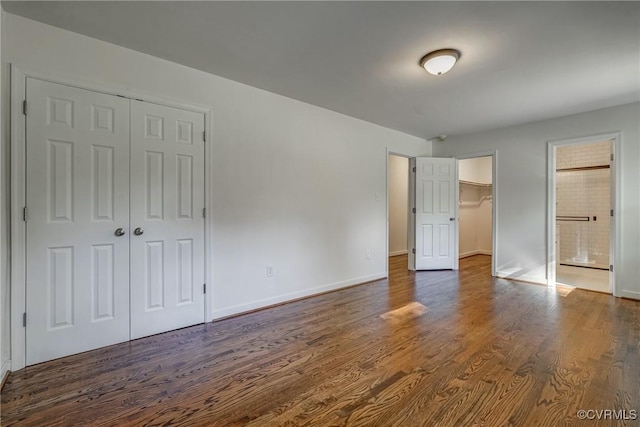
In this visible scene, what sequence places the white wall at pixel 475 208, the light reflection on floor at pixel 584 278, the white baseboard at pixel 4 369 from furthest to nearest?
the white wall at pixel 475 208
the light reflection on floor at pixel 584 278
the white baseboard at pixel 4 369

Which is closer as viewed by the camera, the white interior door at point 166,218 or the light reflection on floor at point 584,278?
the white interior door at point 166,218

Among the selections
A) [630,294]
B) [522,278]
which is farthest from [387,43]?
[630,294]

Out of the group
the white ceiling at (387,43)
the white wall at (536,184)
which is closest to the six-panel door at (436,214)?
the white wall at (536,184)

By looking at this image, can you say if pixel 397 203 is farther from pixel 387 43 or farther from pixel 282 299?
pixel 387 43

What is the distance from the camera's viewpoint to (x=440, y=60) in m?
2.43

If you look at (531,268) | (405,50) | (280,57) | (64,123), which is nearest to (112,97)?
(64,123)

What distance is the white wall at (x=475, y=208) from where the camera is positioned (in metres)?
6.75

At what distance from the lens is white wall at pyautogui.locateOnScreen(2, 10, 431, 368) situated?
7.47 ft

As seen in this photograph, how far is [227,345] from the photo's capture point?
241 centimetres

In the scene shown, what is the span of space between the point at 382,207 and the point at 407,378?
119 inches

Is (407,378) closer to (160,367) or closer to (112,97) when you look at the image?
(160,367)

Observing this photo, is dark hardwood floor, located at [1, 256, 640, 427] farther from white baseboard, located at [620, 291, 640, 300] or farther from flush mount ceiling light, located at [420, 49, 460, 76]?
flush mount ceiling light, located at [420, 49, 460, 76]

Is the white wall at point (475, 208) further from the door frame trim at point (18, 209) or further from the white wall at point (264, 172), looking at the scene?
the door frame trim at point (18, 209)

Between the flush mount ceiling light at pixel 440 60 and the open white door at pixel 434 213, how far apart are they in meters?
2.81
